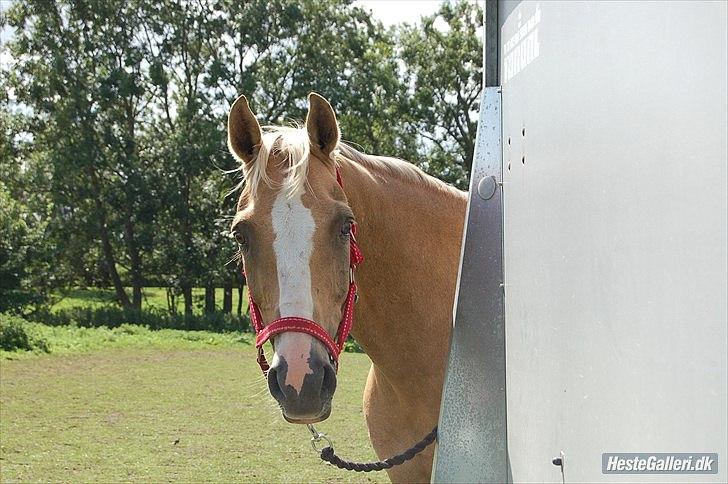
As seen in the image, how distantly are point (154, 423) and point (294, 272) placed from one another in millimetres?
7434

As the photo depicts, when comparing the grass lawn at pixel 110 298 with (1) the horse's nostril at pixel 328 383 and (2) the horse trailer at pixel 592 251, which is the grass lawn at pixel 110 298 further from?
(2) the horse trailer at pixel 592 251

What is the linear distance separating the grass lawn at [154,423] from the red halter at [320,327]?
2461 mm

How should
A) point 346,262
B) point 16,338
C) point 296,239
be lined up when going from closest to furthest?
point 296,239 < point 346,262 < point 16,338

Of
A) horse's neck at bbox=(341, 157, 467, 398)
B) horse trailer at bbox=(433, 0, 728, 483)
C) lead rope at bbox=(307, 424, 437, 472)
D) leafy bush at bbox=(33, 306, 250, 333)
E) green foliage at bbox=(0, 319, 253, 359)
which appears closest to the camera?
horse trailer at bbox=(433, 0, 728, 483)

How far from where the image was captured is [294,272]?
2.10 meters

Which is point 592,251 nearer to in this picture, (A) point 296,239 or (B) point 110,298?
(A) point 296,239

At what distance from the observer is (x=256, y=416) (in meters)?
9.39

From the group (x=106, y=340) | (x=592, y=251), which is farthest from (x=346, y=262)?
(x=106, y=340)

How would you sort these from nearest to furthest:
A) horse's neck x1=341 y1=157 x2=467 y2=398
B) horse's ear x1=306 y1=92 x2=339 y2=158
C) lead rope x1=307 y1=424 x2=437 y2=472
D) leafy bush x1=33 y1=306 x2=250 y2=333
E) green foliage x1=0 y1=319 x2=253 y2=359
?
horse's ear x1=306 y1=92 x2=339 y2=158 < lead rope x1=307 y1=424 x2=437 y2=472 < horse's neck x1=341 y1=157 x2=467 y2=398 < green foliage x1=0 y1=319 x2=253 y2=359 < leafy bush x1=33 y1=306 x2=250 y2=333

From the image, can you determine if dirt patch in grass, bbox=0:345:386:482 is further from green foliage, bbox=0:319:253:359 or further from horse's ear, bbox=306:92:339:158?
horse's ear, bbox=306:92:339:158

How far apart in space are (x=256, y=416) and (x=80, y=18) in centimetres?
2075

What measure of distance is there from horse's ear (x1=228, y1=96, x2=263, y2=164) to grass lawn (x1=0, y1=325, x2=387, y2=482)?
8.36 ft

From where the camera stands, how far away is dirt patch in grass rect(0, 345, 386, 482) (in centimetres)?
695

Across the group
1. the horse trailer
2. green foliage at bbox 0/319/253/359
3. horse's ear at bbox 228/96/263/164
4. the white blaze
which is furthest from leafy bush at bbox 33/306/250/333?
the horse trailer
